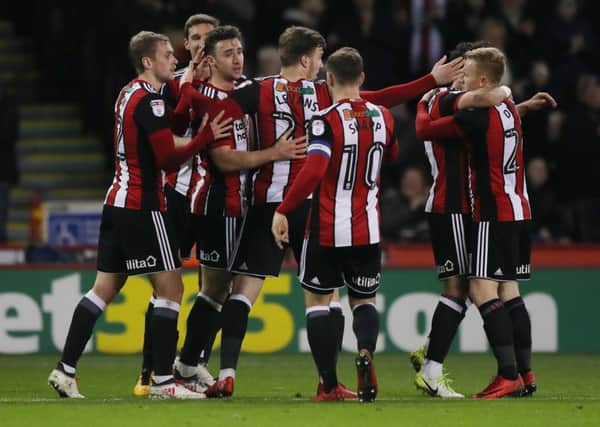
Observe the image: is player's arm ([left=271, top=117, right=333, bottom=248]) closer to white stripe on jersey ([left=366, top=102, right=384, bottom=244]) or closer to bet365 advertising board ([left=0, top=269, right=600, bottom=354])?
white stripe on jersey ([left=366, top=102, right=384, bottom=244])

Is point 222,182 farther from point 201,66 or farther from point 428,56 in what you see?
point 428,56

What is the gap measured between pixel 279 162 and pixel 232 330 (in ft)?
3.40

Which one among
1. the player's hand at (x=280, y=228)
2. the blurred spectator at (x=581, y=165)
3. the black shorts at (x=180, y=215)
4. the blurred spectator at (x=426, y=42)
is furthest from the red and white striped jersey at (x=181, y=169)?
the blurred spectator at (x=426, y=42)

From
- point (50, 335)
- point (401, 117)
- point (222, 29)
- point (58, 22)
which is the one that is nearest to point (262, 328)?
point (50, 335)

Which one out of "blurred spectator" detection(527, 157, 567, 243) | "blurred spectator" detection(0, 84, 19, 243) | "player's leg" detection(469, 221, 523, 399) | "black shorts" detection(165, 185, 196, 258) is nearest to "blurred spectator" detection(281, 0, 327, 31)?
"blurred spectator" detection(527, 157, 567, 243)

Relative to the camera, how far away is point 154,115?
376 inches

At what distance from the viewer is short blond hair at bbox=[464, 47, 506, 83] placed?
984 cm

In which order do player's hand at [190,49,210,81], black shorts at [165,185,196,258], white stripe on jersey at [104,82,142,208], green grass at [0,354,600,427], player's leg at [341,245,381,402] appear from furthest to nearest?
black shorts at [165,185,196,258] < player's hand at [190,49,210,81] < white stripe on jersey at [104,82,142,208] < player's leg at [341,245,381,402] < green grass at [0,354,600,427]

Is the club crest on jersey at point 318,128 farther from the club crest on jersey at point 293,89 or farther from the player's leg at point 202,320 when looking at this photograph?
the player's leg at point 202,320

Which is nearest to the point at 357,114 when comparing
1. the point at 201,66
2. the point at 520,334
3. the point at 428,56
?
the point at 201,66

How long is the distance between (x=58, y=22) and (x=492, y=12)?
5.36 m

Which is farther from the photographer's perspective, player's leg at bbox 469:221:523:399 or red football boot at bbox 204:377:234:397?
player's leg at bbox 469:221:523:399

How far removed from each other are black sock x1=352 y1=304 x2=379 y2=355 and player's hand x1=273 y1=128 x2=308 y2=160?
3.17ft

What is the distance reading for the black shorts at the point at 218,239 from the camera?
32.6ft
